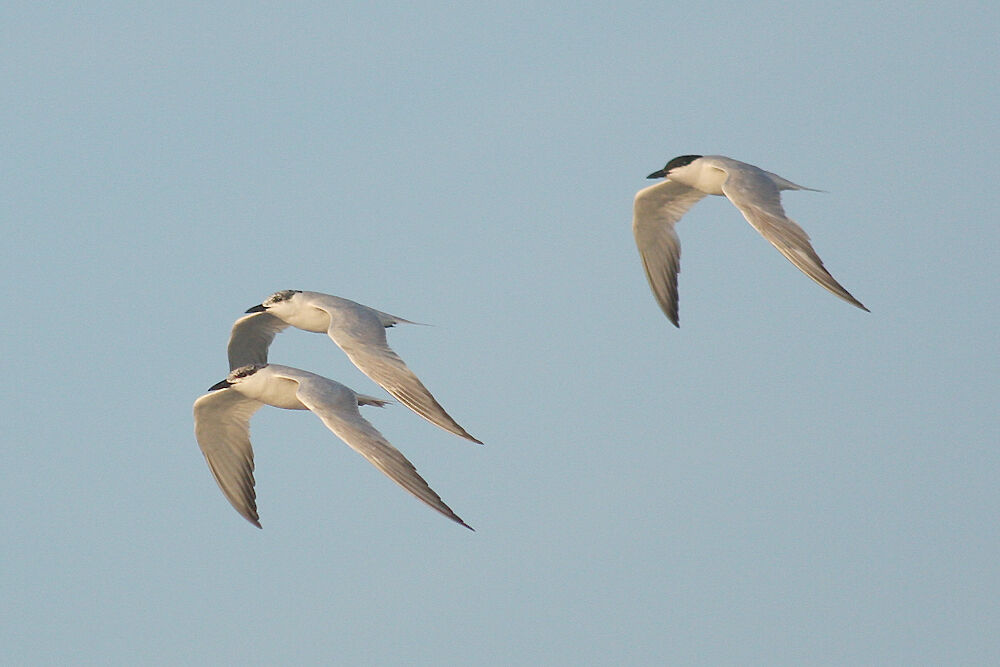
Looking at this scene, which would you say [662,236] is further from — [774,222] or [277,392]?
[277,392]

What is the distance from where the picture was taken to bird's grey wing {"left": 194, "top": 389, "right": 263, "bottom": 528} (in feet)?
75.2

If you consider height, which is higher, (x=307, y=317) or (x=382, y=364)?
(x=307, y=317)

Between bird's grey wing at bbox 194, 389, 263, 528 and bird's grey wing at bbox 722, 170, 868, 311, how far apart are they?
23.9ft

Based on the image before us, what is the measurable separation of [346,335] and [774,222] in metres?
5.76

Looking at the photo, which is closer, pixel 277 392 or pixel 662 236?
pixel 277 392

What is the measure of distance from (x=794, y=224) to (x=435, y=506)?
21.8 ft

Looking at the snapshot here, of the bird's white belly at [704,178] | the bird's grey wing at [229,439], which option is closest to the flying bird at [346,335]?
the bird's grey wing at [229,439]

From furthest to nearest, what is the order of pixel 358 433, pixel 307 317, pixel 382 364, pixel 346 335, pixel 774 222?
1. pixel 307 317
2. pixel 346 335
3. pixel 774 222
4. pixel 382 364
5. pixel 358 433

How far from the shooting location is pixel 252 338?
25516mm

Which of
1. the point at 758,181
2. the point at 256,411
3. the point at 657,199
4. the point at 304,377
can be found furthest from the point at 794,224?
the point at 256,411

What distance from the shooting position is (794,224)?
826 inches

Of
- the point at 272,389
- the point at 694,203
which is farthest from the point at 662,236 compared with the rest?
the point at 272,389

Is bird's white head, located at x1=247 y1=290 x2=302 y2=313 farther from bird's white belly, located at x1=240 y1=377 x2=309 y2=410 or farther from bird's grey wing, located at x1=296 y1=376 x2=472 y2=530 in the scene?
bird's grey wing, located at x1=296 y1=376 x2=472 y2=530

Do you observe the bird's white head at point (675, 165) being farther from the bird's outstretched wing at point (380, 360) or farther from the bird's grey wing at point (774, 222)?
the bird's outstretched wing at point (380, 360)
